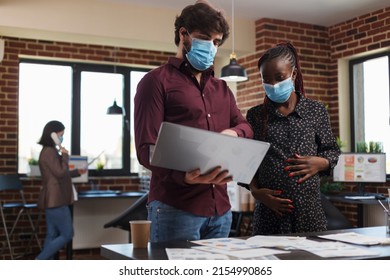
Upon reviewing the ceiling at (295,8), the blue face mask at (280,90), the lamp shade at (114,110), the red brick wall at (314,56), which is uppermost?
the ceiling at (295,8)

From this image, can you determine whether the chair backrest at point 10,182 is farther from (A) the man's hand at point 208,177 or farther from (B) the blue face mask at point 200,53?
(A) the man's hand at point 208,177

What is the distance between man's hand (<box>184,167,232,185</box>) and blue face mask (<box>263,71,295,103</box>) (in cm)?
46

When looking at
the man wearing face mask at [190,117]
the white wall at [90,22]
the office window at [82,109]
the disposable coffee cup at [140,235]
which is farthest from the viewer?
the office window at [82,109]

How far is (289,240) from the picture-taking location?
1474 millimetres

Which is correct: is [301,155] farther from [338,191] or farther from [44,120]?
[44,120]

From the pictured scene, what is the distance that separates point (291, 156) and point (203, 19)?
52 cm

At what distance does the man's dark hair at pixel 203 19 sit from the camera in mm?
1608

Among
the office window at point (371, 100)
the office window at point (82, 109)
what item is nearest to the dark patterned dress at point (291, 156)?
the office window at point (371, 100)

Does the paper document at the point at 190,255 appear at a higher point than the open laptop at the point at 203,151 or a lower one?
lower

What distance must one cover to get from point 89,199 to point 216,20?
12.9 ft

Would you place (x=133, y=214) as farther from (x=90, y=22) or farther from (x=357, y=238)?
(x=357, y=238)

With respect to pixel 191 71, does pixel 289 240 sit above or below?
below

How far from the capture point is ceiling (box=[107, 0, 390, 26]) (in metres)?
4.35

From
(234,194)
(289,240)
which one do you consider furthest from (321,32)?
(289,240)
